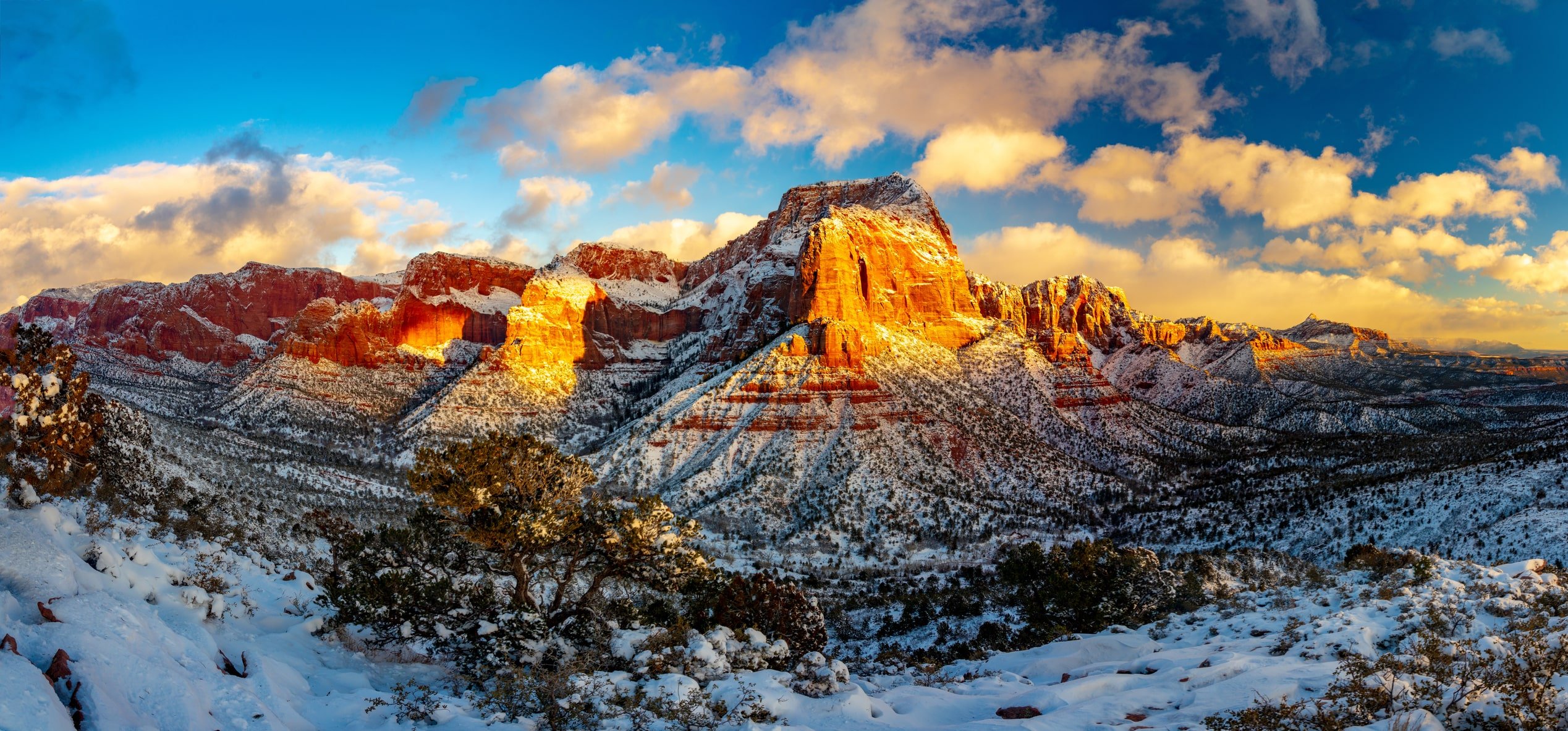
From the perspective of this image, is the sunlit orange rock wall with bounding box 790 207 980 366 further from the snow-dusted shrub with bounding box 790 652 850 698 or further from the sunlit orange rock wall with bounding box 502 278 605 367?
the snow-dusted shrub with bounding box 790 652 850 698

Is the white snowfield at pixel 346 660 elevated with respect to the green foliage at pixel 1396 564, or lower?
elevated

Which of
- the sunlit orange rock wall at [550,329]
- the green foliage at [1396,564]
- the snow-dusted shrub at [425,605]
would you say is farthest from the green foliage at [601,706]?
the sunlit orange rock wall at [550,329]

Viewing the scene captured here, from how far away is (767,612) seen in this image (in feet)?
67.6

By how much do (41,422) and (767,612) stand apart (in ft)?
61.9

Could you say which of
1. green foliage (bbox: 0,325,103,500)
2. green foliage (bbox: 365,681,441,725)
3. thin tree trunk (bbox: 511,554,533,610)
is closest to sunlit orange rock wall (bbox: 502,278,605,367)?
green foliage (bbox: 0,325,103,500)

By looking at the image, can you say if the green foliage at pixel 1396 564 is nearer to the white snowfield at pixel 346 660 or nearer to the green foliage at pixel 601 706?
the white snowfield at pixel 346 660

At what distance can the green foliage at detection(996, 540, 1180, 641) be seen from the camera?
25.4 meters

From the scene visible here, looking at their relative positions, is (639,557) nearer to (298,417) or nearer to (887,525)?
(887,525)

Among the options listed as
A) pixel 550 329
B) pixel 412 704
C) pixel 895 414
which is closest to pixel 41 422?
pixel 412 704

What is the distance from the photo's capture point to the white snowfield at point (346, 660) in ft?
26.0

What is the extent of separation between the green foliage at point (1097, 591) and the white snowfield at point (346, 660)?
21.5 ft

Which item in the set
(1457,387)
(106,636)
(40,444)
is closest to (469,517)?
(106,636)

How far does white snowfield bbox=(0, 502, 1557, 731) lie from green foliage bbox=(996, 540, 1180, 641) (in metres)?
6.56

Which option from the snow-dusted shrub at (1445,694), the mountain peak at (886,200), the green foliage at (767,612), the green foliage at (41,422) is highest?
the mountain peak at (886,200)
